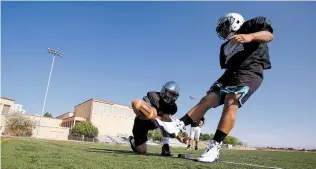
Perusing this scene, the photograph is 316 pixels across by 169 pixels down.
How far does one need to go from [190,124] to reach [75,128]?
86324mm

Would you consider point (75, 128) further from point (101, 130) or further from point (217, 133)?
point (217, 133)

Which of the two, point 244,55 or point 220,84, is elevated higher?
point 244,55

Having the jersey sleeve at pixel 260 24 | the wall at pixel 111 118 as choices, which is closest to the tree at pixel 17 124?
the wall at pixel 111 118

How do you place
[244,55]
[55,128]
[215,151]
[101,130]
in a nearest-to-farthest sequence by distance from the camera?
[215,151] → [244,55] → [55,128] → [101,130]

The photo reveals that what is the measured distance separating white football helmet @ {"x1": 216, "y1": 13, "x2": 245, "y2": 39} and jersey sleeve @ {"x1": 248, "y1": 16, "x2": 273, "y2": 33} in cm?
22

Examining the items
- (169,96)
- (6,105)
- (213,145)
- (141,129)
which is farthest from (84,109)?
(213,145)

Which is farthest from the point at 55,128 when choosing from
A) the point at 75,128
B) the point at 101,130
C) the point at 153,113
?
the point at 153,113

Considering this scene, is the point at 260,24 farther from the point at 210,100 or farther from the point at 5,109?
the point at 5,109

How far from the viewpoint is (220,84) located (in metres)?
3.81

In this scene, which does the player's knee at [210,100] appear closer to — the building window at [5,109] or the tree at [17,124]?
the tree at [17,124]

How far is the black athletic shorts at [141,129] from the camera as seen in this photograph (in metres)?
5.68

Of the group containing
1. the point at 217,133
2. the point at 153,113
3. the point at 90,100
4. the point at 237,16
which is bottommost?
the point at 217,133

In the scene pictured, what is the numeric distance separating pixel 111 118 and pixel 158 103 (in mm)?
102461

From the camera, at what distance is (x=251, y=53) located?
359 cm
